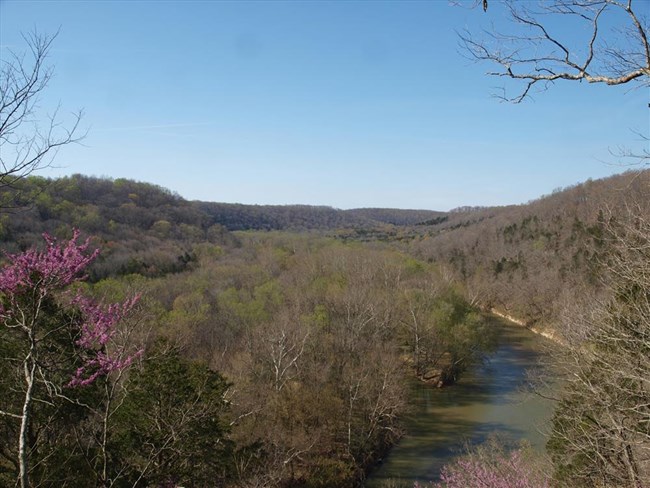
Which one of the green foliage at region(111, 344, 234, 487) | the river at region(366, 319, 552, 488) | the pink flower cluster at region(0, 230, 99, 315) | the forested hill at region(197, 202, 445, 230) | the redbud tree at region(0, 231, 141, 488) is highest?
the forested hill at region(197, 202, 445, 230)

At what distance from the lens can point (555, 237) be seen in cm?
6344

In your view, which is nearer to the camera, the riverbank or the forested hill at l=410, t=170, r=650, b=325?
the riverbank

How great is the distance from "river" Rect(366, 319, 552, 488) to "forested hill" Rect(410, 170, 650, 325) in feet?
21.6

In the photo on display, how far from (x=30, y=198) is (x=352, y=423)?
1620cm

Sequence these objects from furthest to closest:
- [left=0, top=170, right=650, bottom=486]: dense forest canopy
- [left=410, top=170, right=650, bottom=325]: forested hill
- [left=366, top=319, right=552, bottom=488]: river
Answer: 1. [left=410, top=170, right=650, bottom=325]: forested hill
2. [left=366, top=319, right=552, bottom=488]: river
3. [left=0, top=170, right=650, bottom=486]: dense forest canopy

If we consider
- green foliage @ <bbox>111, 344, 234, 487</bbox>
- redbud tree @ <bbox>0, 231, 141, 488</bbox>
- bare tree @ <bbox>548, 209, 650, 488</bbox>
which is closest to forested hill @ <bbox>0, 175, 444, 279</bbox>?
green foliage @ <bbox>111, 344, 234, 487</bbox>

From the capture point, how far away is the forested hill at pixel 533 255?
4416 centimetres

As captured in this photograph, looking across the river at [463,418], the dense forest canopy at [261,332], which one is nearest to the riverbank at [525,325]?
the dense forest canopy at [261,332]

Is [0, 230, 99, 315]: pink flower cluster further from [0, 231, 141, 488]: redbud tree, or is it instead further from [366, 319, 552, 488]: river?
[366, 319, 552, 488]: river

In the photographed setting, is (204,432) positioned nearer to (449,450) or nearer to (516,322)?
(449,450)

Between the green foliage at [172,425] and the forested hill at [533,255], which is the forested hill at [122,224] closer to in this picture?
the green foliage at [172,425]

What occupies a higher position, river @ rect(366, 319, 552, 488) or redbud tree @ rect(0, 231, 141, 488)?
redbud tree @ rect(0, 231, 141, 488)

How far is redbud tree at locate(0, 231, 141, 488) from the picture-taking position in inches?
214

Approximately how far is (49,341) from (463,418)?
1944cm
